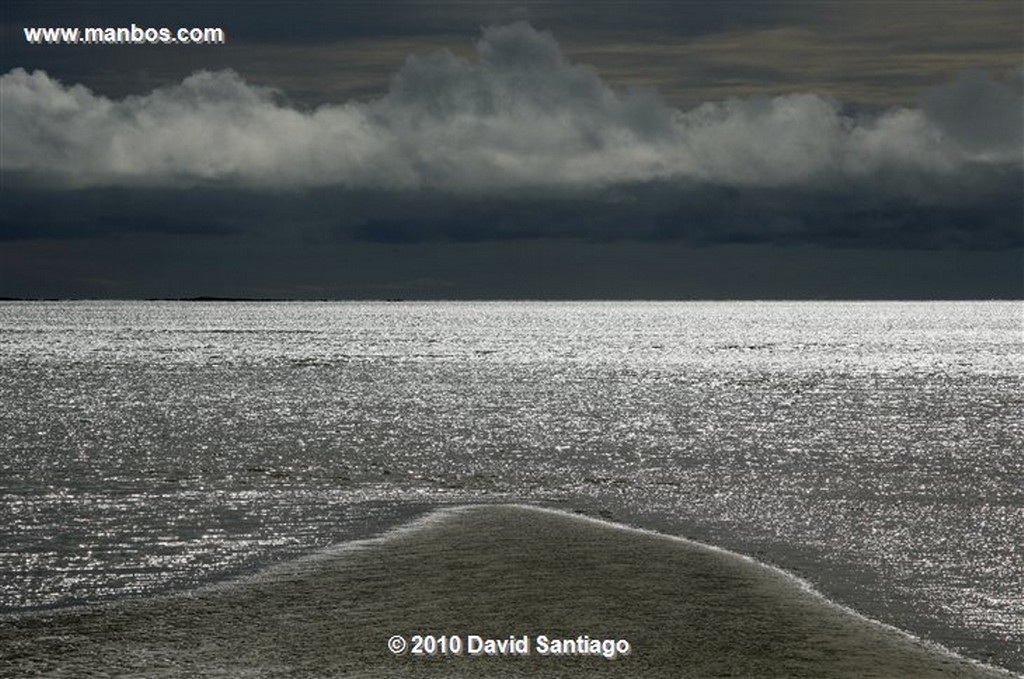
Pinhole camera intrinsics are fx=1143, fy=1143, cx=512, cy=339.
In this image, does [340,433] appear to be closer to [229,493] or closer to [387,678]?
[229,493]

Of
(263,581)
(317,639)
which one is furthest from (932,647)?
(263,581)

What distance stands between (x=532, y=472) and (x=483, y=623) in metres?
20.9

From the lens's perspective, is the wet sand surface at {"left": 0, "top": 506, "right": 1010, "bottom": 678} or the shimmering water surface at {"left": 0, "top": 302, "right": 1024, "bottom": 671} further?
the shimmering water surface at {"left": 0, "top": 302, "right": 1024, "bottom": 671}

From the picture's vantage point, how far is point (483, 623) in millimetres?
14664

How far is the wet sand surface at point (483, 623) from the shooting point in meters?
12.9

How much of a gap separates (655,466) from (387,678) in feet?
82.9

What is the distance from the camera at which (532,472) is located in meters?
35.5

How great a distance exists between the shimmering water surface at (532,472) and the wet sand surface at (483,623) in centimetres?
133

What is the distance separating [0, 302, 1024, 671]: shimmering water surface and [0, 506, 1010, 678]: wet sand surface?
1.33 metres

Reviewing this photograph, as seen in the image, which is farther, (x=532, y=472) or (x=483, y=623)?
(x=532, y=472)

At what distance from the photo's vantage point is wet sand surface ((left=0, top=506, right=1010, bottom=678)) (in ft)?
42.3

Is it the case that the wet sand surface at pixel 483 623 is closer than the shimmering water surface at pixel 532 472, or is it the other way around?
the wet sand surface at pixel 483 623

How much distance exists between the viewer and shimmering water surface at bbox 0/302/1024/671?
1909 cm

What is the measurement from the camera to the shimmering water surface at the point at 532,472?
19.1 meters
